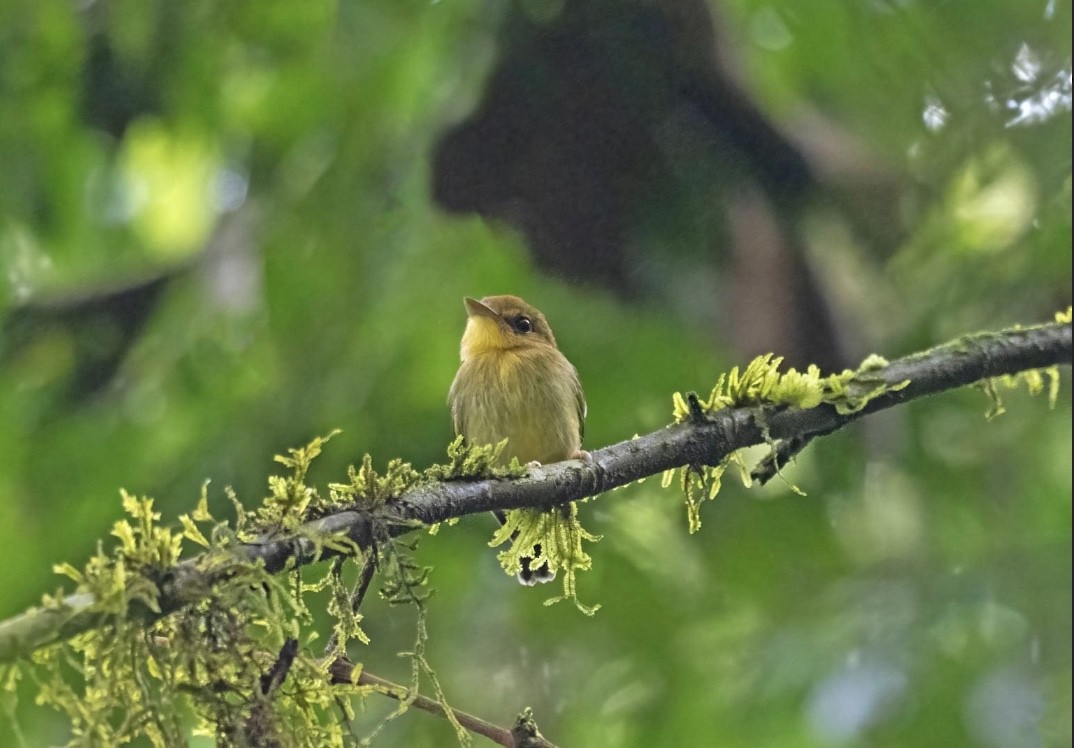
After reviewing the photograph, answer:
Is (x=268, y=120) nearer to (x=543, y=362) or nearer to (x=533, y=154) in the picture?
(x=533, y=154)

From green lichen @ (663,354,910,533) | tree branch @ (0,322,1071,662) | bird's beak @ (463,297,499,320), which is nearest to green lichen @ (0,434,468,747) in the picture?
tree branch @ (0,322,1071,662)

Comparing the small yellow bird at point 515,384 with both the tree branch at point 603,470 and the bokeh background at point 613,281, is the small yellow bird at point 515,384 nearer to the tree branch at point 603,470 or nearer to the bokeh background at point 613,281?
the bokeh background at point 613,281

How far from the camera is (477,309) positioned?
1.36m

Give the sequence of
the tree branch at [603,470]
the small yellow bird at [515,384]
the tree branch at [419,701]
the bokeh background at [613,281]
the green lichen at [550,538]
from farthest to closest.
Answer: the bokeh background at [613,281] < the small yellow bird at [515,384] < the green lichen at [550,538] < the tree branch at [419,701] < the tree branch at [603,470]

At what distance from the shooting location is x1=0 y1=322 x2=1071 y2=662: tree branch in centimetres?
66

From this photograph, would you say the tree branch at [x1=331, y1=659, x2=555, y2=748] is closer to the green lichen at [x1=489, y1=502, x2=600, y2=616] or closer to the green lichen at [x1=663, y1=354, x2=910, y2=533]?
the green lichen at [x1=489, y1=502, x2=600, y2=616]

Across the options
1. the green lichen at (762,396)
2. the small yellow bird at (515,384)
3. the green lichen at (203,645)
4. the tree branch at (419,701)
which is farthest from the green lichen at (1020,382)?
the green lichen at (203,645)

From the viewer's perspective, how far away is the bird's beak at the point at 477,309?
1.35 metres

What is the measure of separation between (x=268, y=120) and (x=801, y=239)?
2.84 ft

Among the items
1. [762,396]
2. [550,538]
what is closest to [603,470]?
[550,538]

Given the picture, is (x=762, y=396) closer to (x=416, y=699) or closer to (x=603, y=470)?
(x=603, y=470)

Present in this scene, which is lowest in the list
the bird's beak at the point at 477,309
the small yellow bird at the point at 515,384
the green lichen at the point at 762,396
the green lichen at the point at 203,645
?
the green lichen at the point at 203,645

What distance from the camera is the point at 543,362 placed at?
141cm

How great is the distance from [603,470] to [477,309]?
1.33ft
